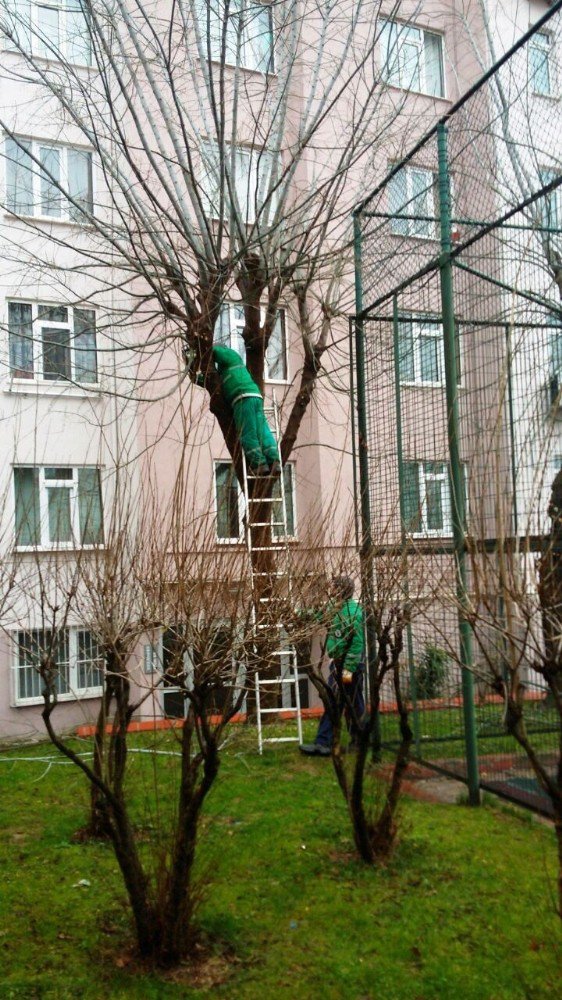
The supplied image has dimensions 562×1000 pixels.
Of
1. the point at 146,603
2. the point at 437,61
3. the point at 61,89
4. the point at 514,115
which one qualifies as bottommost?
the point at 146,603

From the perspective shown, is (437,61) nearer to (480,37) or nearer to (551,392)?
(480,37)

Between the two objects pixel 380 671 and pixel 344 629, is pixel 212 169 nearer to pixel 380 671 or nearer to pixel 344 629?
pixel 344 629

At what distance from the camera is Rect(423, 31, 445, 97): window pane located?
683 inches

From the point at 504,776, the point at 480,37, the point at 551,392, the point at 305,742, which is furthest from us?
the point at 480,37

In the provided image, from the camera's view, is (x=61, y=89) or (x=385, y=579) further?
(x=61, y=89)

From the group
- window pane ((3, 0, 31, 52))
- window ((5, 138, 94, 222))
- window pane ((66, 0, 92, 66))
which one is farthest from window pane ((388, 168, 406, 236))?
window ((5, 138, 94, 222))

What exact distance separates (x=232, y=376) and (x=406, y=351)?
1.88 metres

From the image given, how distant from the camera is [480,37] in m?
17.0

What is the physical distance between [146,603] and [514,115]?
10.1 meters

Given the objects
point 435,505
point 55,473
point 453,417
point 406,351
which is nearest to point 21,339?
point 55,473

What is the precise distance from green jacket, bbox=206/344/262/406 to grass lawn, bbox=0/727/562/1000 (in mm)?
3562

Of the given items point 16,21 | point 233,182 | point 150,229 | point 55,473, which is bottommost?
point 55,473

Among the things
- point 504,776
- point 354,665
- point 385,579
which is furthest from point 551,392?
point 504,776

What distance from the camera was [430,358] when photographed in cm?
921
